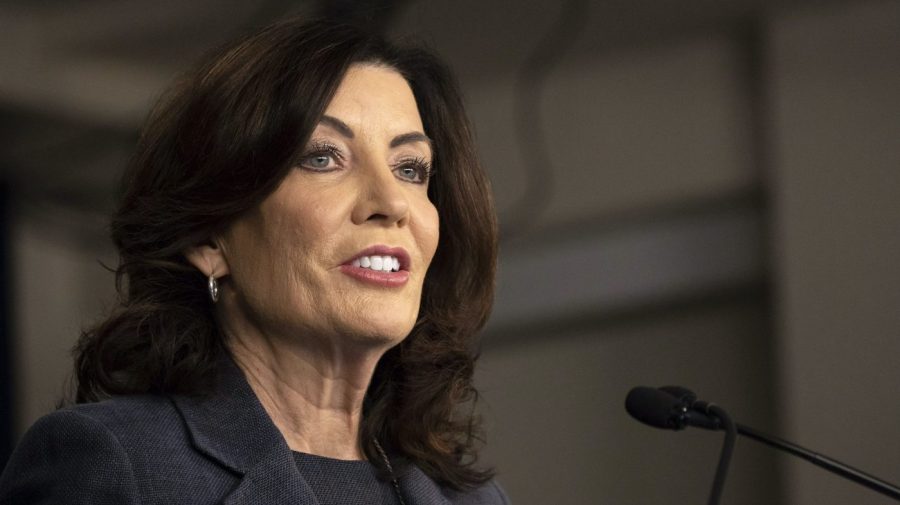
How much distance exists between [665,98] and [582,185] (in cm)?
42

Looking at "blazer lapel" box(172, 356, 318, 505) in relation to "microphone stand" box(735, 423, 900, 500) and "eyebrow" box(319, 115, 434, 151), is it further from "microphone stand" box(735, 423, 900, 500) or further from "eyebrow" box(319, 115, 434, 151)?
"microphone stand" box(735, 423, 900, 500)

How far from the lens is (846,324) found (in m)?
3.67

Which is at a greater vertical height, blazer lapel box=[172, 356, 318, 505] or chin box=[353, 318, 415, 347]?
chin box=[353, 318, 415, 347]

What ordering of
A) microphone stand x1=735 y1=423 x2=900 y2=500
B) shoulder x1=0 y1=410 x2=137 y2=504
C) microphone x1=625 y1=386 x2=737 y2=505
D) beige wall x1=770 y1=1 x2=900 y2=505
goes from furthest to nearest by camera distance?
beige wall x1=770 y1=1 x2=900 y2=505
microphone x1=625 y1=386 x2=737 y2=505
microphone stand x1=735 y1=423 x2=900 y2=500
shoulder x1=0 y1=410 x2=137 y2=504

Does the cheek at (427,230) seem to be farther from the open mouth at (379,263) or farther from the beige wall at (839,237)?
the beige wall at (839,237)

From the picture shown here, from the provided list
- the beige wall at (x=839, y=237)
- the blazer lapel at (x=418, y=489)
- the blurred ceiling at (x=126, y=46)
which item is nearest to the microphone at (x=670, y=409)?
the blazer lapel at (x=418, y=489)

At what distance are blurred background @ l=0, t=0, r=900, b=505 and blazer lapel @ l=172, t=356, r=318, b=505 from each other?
237cm

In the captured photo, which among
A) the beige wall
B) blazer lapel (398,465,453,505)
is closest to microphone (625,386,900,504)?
blazer lapel (398,465,453,505)

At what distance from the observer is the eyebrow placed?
5.01ft

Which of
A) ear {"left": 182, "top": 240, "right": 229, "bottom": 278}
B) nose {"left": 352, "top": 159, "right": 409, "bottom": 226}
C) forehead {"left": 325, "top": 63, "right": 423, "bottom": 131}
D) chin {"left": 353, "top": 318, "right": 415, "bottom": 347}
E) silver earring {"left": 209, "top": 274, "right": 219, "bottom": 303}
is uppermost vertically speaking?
forehead {"left": 325, "top": 63, "right": 423, "bottom": 131}

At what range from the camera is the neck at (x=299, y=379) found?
1.55 metres

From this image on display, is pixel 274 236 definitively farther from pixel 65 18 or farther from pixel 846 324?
pixel 65 18

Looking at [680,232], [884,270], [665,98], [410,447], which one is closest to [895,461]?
[884,270]

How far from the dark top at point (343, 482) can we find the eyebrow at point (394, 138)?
15.3 inches
